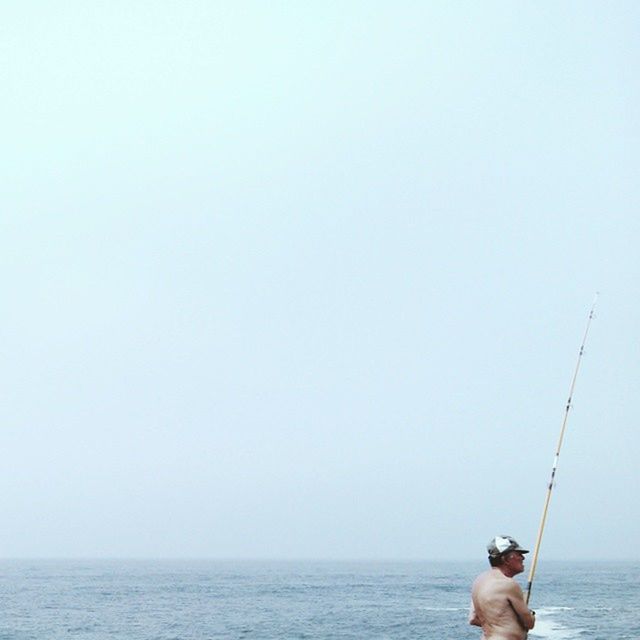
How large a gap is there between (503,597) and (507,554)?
1.15 ft

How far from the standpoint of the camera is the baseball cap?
823 centimetres

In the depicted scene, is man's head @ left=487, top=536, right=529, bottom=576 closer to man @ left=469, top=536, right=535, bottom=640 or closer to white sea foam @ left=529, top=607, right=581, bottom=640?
man @ left=469, top=536, right=535, bottom=640

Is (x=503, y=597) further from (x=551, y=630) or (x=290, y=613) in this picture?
(x=290, y=613)

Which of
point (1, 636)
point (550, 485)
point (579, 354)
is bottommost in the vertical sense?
point (1, 636)

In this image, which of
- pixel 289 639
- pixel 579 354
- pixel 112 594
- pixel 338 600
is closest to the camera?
pixel 579 354

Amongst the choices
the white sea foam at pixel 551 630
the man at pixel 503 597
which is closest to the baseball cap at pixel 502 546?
the man at pixel 503 597

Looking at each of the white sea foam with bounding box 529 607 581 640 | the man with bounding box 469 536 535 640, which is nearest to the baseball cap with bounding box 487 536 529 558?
the man with bounding box 469 536 535 640

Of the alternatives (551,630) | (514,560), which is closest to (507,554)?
(514,560)

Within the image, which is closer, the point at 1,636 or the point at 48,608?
the point at 1,636

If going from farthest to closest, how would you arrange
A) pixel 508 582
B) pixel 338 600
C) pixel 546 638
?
pixel 338 600
pixel 546 638
pixel 508 582

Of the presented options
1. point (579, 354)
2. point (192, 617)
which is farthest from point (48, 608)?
point (579, 354)

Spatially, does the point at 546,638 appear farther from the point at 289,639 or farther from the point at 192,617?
the point at 192,617

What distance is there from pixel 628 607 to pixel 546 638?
17.3m

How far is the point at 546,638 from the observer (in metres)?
32.9
